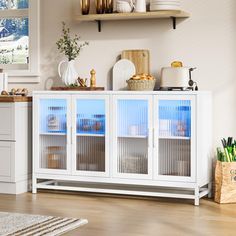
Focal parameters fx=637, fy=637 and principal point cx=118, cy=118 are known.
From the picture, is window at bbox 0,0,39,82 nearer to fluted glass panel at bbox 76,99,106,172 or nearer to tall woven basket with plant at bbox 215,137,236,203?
fluted glass panel at bbox 76,99,106,172

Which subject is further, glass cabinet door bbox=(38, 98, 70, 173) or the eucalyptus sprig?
the eucalyptus sprig

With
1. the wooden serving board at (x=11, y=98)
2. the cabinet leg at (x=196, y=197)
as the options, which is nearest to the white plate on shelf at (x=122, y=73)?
the wooden serving board at (x=11, y=98)

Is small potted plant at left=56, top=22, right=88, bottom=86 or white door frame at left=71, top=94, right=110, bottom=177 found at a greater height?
small potted plant at left=56, top=22, right=88, bottom=86

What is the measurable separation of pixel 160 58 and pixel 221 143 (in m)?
0.93

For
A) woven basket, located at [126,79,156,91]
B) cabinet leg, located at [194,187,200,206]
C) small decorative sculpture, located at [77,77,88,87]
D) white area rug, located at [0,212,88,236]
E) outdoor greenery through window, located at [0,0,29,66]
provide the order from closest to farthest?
1. white area rug, located at [0,212,88,236]
2. cabinet leg, located at [194,187,200,206]
3. woven basket, located at [126,79,156,91]
4. small decorative sculpture, located at [77,77,88,87]
5. outdoor greenery through window, located at [0,0,29,66]

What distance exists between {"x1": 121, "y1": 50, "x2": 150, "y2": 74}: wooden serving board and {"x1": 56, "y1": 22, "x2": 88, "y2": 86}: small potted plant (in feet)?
1.61

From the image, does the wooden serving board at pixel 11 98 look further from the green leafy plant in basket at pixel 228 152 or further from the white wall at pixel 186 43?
the green leafy plant in basket at pixel 228 152

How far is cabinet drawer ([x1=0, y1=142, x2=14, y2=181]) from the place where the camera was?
5.68 metres

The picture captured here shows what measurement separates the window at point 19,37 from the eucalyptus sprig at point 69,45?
10.3 inches

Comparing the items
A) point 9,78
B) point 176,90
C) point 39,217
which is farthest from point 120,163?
point 9,78

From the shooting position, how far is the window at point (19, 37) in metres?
6.13

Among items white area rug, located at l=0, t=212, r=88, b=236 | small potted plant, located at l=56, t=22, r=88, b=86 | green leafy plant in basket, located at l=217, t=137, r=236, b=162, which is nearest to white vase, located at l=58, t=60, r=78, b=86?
small potted plant, located at l=56, t=22, r=88, b=86

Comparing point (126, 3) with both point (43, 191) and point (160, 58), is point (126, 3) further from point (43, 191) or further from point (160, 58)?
point (43, 191)

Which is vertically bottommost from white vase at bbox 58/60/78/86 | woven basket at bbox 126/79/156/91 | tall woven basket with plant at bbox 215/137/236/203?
tall woven basket with plant at bbox 215/137/236/203
